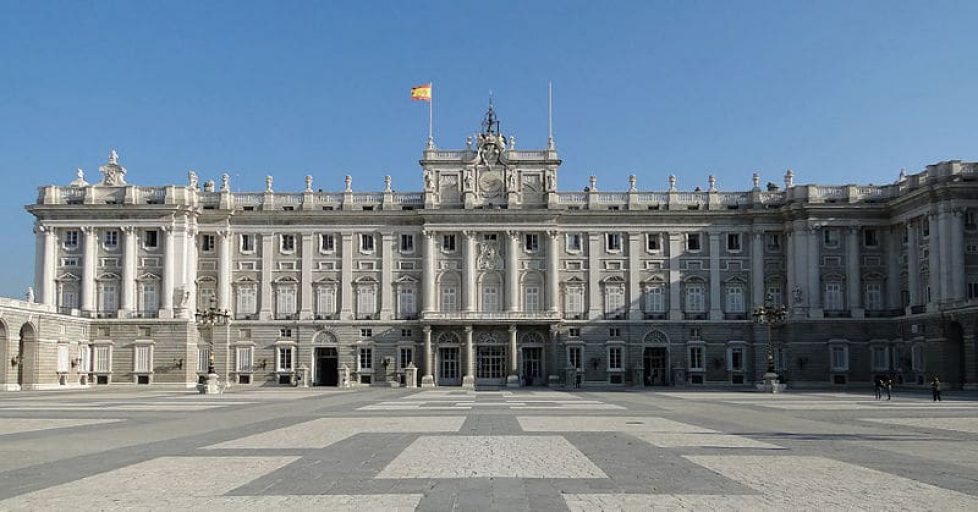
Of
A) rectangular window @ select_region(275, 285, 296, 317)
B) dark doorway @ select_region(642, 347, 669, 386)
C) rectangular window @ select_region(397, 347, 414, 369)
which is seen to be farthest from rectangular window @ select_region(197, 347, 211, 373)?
dark doorway @ select_region(642, 347, 669, 386)

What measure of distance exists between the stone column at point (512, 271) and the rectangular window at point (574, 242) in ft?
14.2

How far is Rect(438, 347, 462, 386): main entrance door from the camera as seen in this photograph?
256 feet

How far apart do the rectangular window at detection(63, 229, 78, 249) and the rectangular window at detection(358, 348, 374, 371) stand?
24.0 meters

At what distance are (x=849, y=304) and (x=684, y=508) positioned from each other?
66639 mm

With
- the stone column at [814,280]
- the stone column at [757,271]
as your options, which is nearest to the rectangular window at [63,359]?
the stone column at [757,271]

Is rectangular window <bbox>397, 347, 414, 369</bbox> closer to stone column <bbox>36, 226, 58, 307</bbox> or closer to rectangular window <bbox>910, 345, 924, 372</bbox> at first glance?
stone column <bbox>36, 226, 58, 307</bbox>

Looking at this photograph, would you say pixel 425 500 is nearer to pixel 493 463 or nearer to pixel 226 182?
pixel 493 463

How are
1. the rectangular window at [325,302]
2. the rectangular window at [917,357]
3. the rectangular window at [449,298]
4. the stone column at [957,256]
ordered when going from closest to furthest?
the stone column at [957,256], the rectangular window at [917,357], the rectangular window at [449,298], the rectangular window at [325,302]

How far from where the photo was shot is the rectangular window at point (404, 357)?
256 ft

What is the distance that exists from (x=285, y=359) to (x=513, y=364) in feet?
60.4

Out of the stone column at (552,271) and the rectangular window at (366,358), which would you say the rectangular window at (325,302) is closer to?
the rectangular window at (366,358)

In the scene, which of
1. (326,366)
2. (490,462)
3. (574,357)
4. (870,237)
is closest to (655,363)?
(574,357)

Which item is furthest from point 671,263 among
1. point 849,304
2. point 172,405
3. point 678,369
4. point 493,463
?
point 493,463

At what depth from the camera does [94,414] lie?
36.5 metres
